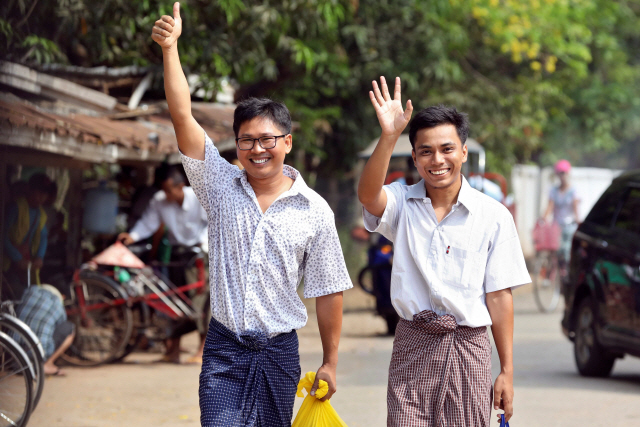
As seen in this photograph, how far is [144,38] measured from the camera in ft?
33.0

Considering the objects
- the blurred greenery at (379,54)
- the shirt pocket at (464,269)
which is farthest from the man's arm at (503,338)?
the blurred greenery at (379,54)

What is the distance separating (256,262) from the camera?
A: 3.30 m

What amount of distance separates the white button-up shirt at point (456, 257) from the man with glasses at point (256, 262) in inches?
9.7

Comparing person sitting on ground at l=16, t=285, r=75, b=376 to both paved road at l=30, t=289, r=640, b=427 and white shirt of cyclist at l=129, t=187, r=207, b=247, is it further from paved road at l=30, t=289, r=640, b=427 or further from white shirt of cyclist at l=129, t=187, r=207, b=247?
white shirt of cyclist at l=129, t=187, r=207, b=247

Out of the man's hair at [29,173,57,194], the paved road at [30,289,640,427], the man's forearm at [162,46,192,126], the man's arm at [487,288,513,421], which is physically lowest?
the paved road at [30,289,640,427]

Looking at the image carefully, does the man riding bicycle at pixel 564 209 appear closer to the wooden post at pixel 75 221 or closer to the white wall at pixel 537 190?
the white wall at pixel 537 190

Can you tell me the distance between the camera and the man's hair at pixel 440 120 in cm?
343

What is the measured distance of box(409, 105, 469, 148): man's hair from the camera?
3426 mm

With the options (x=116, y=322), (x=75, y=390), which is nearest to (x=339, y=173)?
(x=116, y=322)

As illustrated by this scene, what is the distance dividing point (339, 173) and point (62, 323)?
33.9 ft

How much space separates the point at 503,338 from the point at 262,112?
128cm

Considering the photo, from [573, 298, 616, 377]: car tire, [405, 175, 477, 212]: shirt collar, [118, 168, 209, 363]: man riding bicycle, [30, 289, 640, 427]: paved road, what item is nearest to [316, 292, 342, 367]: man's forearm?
[405, 175, 477, 212]: shirt collar

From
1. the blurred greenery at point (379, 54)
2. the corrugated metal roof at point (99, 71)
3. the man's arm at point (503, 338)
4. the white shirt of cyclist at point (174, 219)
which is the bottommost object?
the man's arm at point (503, 338)

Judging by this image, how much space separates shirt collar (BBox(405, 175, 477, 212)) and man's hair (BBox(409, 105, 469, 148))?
0.19 metres
